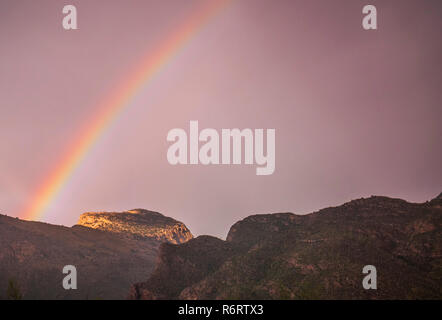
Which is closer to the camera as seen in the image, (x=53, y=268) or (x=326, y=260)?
(x=326, y=260)

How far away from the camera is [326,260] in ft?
383

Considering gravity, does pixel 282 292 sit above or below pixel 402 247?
below

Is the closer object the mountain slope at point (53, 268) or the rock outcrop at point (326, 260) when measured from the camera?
the rock outcrop at point (326, 260)

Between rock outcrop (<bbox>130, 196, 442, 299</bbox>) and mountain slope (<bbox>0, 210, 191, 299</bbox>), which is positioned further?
mountain slope (<bbox>0, 210, 191, 299</bbox>)

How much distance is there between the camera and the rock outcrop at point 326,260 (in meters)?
105

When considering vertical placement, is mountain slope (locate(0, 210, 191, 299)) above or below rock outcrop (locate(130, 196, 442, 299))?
below

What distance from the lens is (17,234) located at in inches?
7510

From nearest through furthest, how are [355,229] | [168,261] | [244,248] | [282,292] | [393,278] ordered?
[393,278] → [282,292] → [355,229] → [168,261] → [244,248]

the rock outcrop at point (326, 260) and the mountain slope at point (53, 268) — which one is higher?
the rock outcrop at point (326, 260)

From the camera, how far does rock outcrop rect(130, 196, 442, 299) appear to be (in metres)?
105
